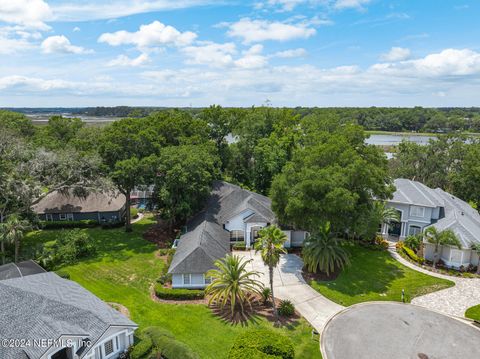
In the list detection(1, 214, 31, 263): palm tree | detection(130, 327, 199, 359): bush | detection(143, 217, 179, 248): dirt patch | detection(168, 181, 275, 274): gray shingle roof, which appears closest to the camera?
detection(130, 327, 199, 359): bush

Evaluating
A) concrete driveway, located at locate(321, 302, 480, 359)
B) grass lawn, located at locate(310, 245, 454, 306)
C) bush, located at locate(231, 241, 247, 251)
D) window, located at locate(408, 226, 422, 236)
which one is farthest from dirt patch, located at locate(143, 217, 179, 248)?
window, located at locate(408, 226, 422, 236)

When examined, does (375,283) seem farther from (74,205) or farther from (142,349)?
(74,205)

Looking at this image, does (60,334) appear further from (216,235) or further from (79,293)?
(216,235)

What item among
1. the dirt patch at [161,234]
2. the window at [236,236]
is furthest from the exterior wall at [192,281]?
the dirt patch at [161,234]

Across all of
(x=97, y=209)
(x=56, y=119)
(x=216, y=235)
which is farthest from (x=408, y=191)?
(x=56, y=119)

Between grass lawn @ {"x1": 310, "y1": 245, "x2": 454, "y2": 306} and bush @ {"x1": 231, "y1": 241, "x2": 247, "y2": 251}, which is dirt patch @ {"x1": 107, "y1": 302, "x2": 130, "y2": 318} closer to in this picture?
Result: bush @ {"x1": 231, "y1": 241, "x2": 247, "y2": 251}
